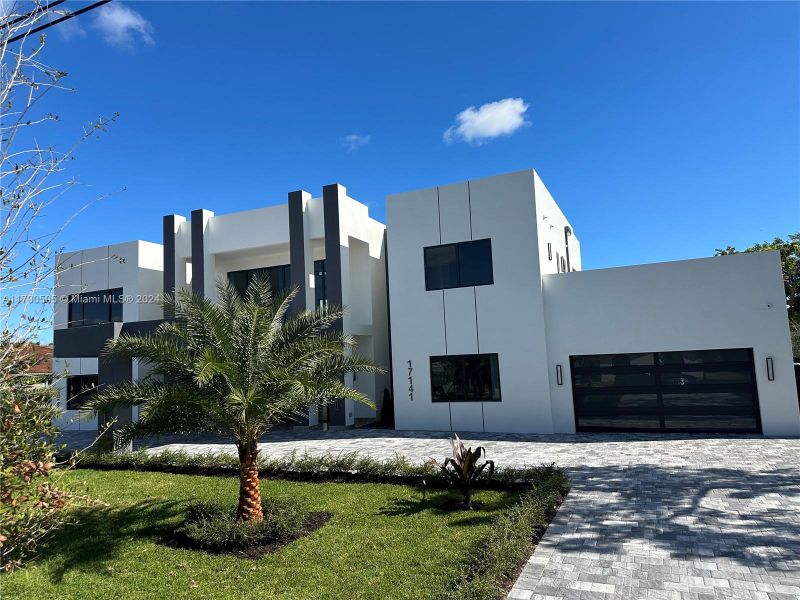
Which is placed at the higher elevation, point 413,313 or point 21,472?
point 413,313

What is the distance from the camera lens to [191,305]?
25.6 ft

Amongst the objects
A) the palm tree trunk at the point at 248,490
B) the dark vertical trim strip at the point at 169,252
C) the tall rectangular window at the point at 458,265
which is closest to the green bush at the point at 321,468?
the palm tree trunk at the point at 248,490

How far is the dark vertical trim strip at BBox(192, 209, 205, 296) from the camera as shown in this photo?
1889cm

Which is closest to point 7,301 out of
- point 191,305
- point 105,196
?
point 105,196

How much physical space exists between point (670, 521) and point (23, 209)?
8.04 metres

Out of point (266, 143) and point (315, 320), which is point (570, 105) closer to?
point (266, 143)

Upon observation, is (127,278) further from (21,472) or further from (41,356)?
(21,472)

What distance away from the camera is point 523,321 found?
47.9ft

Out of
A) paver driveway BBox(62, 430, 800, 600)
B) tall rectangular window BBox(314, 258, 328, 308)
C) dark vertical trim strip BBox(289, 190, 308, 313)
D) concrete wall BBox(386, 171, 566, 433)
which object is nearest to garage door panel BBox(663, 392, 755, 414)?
paver driveway BBox(62, 430, 800, 600)

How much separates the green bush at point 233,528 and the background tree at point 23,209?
2.89 metres

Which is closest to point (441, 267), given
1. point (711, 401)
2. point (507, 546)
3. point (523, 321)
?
point (523, 321)

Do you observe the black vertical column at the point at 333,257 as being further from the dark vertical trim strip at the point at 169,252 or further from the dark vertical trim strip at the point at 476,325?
the dark vertical trim strip at the point at 169,252

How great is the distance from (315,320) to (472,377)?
25.8ft

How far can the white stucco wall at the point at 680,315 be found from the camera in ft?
40.9
